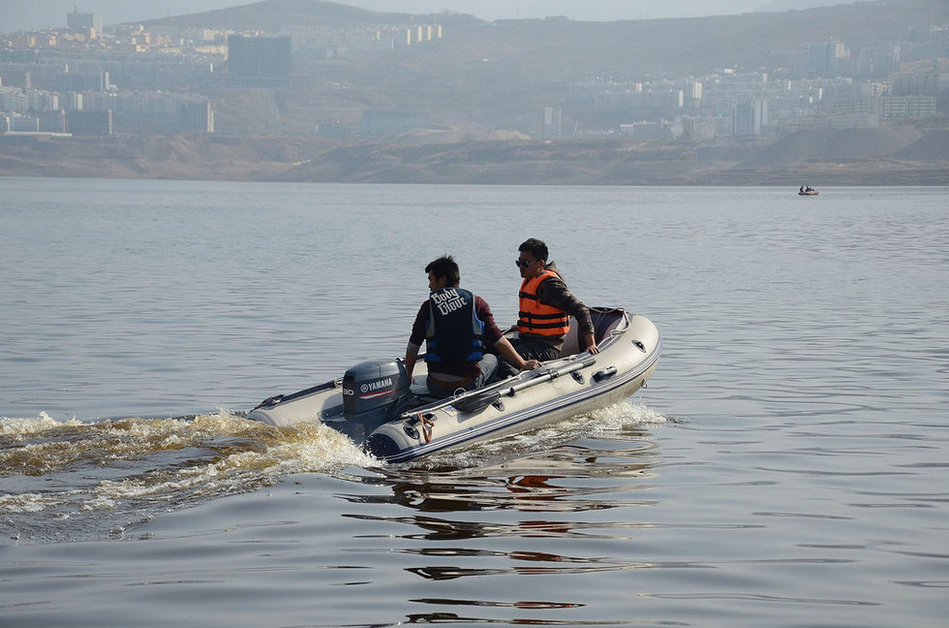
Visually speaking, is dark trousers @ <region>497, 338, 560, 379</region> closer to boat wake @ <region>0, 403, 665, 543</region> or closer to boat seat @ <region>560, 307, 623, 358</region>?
boat seat @ <region>560, 307, 623, 358</region>

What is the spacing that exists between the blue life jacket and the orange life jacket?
4.04 ft

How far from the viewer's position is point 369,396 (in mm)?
9711

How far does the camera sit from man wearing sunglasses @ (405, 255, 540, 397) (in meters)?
9.75

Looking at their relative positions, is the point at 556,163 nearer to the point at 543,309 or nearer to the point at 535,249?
the point at 543,309

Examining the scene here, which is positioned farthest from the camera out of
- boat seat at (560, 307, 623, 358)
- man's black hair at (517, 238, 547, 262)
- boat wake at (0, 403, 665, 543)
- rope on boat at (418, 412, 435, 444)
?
boat seat at (560, 307, 623, 358)

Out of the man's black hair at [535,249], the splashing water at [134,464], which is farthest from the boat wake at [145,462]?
the man's black hair at [535,249]

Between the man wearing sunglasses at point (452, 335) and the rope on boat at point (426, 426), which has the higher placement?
the man wearing sunglasses at point (452, 335)

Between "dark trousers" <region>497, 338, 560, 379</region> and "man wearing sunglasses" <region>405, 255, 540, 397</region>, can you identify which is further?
"dark trousers" <region>497, 338, 560, 379</region>

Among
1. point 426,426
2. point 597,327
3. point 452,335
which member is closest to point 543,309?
point 452,335

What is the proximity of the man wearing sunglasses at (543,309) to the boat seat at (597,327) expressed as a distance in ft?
1.43

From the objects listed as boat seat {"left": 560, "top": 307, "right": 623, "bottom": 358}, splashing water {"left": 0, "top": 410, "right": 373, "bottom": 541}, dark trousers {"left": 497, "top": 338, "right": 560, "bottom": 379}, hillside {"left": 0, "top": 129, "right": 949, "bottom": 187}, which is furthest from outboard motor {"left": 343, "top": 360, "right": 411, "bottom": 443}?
hillside {"left": 0, "top": 129, "right": 949, "bottom": 187}

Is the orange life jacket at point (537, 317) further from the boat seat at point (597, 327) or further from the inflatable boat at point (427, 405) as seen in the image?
the boat seat at point (597, 327)

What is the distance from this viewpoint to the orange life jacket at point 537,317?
37.1ft

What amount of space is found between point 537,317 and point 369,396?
2292 mm
